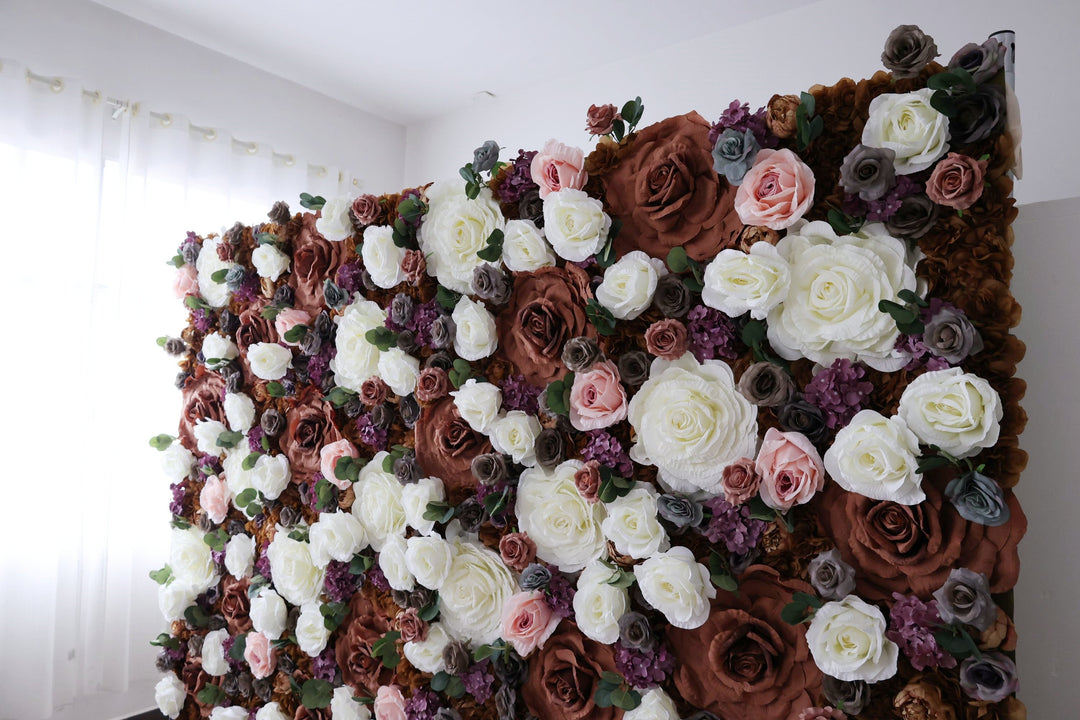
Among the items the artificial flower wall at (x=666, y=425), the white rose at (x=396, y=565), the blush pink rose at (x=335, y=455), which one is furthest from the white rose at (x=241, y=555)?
the white rose at (x=396, y=565)

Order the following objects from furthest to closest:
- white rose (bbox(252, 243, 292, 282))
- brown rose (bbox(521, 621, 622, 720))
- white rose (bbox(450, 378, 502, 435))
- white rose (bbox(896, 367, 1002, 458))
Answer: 1. white rose (bbox(252, 243, 292, 282))
2. white rose (bbox(450, 378, 502, 435))
3. brown rose (bbox(521, 621, 622, 720))
4. white rose (bbox(896, 367, 1002, 458))

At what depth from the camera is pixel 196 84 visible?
269 cm

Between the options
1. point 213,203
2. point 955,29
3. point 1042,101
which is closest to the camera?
point 1042,101

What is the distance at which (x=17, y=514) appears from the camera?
215cm

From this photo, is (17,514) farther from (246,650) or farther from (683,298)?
(683,298)

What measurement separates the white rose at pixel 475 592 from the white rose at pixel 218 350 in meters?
1.03

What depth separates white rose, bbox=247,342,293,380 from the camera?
180cm

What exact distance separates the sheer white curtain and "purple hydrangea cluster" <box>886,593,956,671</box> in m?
2.49

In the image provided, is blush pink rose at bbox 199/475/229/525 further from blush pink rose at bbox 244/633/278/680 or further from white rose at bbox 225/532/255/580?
blush pink rose at bbox 244/633/278/680

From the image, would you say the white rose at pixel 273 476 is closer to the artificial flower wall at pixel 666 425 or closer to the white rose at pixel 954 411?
the artificial flower wall at pixel 666 425

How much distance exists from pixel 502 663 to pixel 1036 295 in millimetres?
1266

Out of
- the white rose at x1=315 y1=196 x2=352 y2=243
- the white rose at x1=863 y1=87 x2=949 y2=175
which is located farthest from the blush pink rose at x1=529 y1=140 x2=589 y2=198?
the white rose at x1=315 y1=196 x2=352 y2=243

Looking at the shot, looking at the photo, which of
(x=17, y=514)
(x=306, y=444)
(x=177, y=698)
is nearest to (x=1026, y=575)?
(x=306, y=444)

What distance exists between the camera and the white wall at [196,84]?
2246 millimetres
